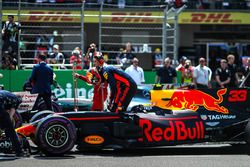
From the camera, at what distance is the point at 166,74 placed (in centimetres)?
1633

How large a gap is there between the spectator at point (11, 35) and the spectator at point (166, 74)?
160 inches

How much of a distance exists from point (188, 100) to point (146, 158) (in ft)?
5.38

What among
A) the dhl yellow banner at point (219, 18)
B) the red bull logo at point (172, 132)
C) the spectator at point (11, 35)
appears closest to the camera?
the red bull logo at point (172, 132)

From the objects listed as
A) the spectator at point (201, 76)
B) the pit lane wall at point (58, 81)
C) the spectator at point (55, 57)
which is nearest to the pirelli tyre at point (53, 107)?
the pit lane wall at point (58, 81)

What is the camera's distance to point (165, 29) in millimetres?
17969

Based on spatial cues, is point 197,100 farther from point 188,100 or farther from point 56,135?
point 56,135

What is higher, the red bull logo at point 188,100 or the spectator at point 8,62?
the spectator at point 8,62

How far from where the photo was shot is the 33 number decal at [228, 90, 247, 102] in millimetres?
10445

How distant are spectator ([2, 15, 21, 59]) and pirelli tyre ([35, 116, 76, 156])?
290 inches

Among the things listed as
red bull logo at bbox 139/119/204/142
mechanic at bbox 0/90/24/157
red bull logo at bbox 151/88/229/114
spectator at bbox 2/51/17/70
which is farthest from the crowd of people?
mechanic at bbox 0/90/24/157

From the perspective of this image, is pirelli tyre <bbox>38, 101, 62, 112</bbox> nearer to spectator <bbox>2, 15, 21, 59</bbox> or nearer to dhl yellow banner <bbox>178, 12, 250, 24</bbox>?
spectator <bbox>2, 15, 21, 59</bbox>

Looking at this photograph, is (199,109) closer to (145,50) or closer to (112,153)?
(112,153)

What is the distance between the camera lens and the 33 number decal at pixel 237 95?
10445mm

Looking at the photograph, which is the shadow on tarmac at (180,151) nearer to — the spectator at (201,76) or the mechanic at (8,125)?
the mechanic at (8,125)
